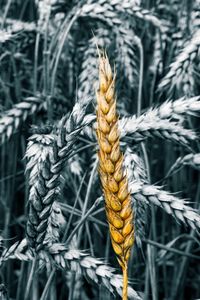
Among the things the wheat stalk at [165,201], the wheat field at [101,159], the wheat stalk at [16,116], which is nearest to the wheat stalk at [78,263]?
the wheat field at [101,159]

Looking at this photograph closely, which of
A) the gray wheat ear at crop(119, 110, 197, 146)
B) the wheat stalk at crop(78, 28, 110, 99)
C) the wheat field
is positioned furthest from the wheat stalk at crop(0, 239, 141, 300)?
the wheat stalk at crop(78, 28, 110, 99)

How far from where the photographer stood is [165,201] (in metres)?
1.03

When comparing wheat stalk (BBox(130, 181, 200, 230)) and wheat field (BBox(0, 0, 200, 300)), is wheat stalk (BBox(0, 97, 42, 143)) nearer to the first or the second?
wheat field (BBox(0, 0, 200, 300))

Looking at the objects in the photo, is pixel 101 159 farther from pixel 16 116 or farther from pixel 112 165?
pixel 16 116

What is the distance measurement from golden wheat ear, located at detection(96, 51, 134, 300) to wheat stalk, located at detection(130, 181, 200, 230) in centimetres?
27

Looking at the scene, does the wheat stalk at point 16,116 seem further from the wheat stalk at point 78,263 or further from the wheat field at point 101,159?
the wheat stalk at point 78,263

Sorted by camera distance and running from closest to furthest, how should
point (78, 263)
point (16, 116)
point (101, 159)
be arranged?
1. point (101, 159)
2. point (78, 263)
3. point (16, 116)

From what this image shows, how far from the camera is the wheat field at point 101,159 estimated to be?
2.88 feet

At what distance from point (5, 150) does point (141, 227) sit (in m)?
0.87

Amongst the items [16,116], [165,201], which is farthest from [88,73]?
[165,201]

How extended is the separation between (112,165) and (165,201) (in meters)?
0.35

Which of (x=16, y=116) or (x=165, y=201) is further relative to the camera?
(x=16, y=116)

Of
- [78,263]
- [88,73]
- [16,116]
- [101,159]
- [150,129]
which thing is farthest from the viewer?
[88,73]

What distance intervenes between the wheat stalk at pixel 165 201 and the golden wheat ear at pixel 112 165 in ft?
0.90
